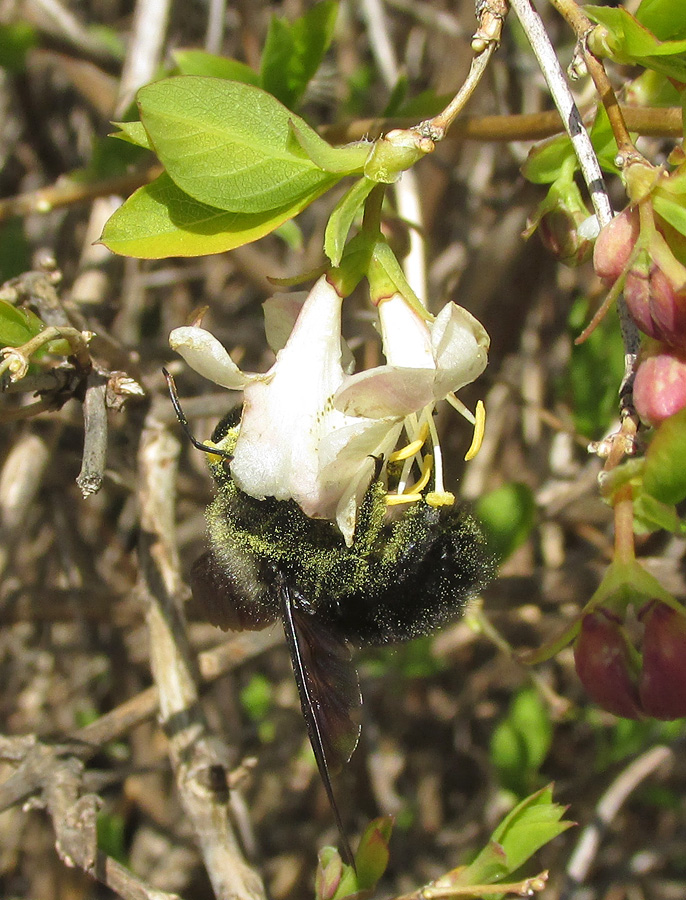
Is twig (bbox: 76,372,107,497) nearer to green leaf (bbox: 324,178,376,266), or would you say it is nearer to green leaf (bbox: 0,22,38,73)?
green leaf (bbox: 324,178,376,266)

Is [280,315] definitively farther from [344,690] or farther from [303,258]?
[303,258]

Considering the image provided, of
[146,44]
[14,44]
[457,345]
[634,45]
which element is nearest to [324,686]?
[457,345]

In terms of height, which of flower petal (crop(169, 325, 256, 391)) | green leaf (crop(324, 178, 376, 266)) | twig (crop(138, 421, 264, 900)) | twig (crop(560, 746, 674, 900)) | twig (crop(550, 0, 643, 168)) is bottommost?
twig (crop(560, 746, 674, 900))

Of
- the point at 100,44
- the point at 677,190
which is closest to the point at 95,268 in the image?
the point at 100,44

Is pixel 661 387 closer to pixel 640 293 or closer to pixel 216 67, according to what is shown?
pixel 640 293

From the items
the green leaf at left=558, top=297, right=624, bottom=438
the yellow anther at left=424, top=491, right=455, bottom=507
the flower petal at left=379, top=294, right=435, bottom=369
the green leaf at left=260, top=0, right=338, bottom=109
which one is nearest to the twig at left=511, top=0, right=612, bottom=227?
Answer: the flower petal at left=379, top=294, right=435, bottom=369

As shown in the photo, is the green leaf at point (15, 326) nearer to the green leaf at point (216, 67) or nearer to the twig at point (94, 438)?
the twig at point (94, 438)
